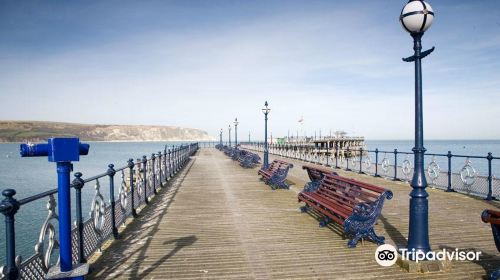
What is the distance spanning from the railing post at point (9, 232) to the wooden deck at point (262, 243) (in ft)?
5.59

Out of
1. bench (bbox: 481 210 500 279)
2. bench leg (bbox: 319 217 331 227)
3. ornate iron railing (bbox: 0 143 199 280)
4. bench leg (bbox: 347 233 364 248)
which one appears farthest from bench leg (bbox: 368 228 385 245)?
ornate iron railing (bbox: 0 143 199 280)

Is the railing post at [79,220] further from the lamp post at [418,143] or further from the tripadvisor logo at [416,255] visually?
the lamp post at [418,143]

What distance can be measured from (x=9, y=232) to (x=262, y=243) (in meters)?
4.18

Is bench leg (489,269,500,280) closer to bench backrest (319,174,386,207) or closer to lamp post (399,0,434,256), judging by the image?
lamp post (399,0,434,256)

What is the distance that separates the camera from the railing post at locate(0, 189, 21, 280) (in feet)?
11.2

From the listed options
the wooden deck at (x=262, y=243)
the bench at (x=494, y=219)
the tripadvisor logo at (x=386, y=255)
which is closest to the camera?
the bench at (x=494, y=219)

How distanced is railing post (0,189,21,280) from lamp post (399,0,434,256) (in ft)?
16.7

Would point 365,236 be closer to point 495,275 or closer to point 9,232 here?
point 495,275

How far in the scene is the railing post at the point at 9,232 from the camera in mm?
3413

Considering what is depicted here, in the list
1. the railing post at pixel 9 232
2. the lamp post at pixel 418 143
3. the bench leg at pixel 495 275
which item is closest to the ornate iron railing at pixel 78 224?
the railing post at pixel 9 232

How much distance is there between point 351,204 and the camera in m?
6.96

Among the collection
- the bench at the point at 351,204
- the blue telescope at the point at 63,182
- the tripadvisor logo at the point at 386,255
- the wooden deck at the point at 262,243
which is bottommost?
the wooden deck at the point at 262,243

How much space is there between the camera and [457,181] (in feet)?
40.4

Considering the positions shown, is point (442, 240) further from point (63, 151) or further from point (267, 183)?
point (267, 183)
